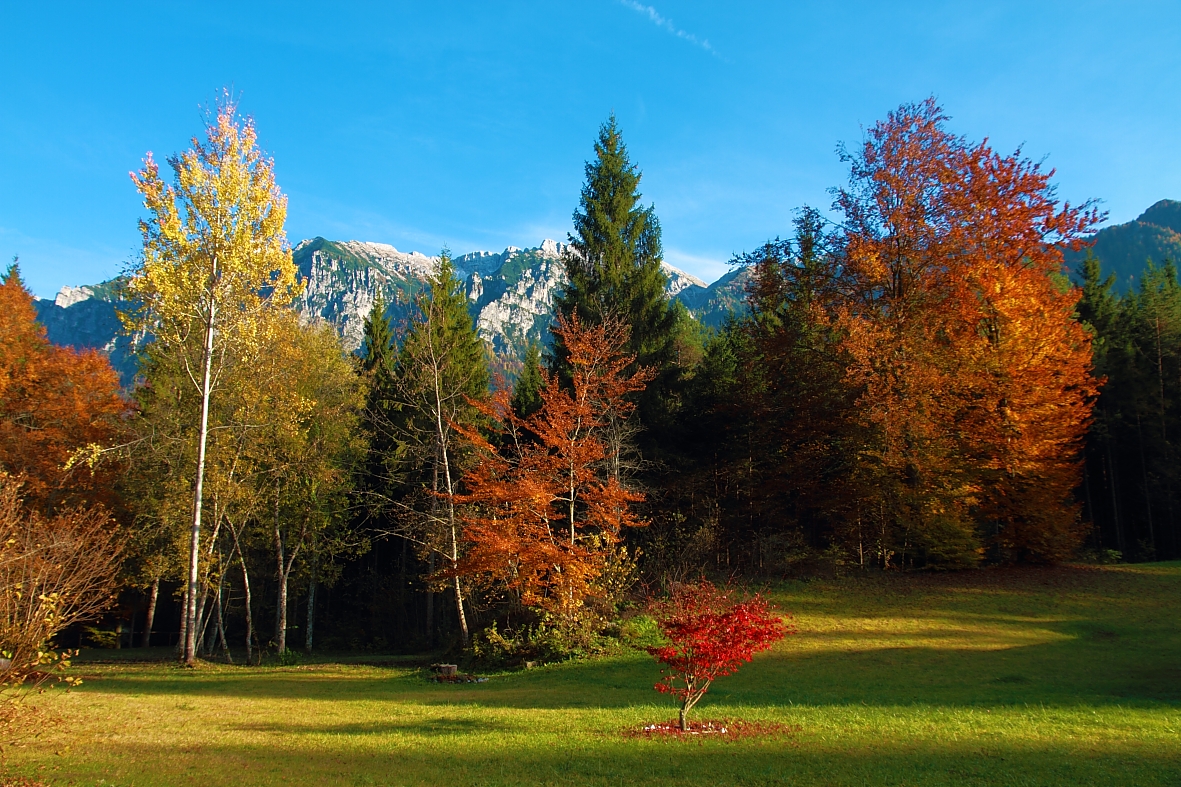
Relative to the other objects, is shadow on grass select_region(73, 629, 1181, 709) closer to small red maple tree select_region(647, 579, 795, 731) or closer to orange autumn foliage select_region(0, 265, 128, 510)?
small red maple tree select_region(647, 579, 795, 731)

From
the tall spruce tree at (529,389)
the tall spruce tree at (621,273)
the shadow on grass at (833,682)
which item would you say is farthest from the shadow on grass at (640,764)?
the tall spruce tree at (529,389)

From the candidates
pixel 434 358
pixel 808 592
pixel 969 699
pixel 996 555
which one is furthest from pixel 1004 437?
pixel 434 358

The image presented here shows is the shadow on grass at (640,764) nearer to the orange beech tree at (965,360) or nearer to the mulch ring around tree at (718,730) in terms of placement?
the mulch ring around tree at (718,730)

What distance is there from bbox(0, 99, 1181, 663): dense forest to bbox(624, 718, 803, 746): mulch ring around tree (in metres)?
7.51

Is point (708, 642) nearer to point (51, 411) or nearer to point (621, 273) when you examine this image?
point (621, 273)

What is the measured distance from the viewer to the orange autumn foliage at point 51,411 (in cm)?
2384

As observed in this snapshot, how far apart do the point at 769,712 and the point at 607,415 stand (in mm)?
13601

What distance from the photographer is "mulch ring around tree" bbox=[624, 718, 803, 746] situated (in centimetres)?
902

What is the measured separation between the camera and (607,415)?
23.3m

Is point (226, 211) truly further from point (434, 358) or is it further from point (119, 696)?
point (119, 696)

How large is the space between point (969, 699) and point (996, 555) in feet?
50.1

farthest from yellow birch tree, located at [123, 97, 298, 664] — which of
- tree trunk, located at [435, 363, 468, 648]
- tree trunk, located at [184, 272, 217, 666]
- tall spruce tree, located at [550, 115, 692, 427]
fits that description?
tall spruce tree, located at [550, 115, 692, 427]

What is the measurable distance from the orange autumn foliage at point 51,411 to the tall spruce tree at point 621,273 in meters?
17.4

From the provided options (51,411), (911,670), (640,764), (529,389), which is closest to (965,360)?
(911,670)
